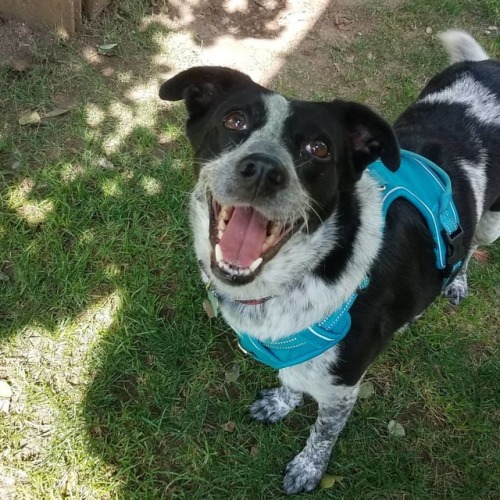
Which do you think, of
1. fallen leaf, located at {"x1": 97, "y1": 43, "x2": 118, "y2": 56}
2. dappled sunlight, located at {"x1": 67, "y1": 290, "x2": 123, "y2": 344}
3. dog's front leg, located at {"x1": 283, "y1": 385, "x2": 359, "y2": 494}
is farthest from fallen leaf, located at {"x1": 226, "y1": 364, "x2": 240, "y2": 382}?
fallen leaf, located at {"x1": 97, "y1": 43, "x2": 118, "y2": 56}

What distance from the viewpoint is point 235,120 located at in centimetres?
253

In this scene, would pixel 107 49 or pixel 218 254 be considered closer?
pixel 218 254

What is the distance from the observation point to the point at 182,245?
4211 millimetres

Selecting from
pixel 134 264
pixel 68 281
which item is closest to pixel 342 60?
pixel 134 264

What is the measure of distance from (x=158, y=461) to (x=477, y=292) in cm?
265

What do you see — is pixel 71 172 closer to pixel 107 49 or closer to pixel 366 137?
pixel 107 49

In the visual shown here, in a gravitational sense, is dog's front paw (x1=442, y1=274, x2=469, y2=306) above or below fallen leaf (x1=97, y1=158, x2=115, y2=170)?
above

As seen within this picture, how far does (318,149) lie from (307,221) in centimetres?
34

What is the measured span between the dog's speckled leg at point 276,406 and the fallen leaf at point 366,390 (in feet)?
1.44

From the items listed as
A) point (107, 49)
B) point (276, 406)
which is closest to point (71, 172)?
point (107, 49)

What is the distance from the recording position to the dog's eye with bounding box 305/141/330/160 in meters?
2.43

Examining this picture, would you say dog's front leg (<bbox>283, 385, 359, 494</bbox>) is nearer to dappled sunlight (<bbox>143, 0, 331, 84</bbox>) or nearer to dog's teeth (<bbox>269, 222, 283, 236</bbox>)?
dog's teeth (<bbox>269, 222, 283, 236</bbox>)

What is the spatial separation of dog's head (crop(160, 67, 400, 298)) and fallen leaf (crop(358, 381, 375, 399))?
149cm

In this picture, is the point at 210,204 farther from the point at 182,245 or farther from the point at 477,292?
the point at 477,292
